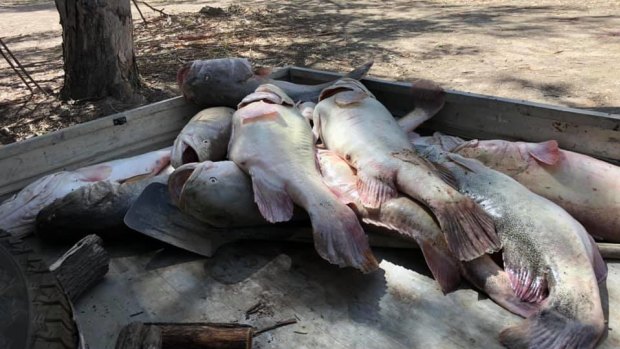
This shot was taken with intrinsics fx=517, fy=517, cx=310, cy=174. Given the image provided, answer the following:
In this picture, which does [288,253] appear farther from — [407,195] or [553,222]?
[553,222]

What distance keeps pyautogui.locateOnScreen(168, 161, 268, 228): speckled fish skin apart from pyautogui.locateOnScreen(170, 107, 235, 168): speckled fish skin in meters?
0.42

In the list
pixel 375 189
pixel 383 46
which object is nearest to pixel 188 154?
pixel 375 189

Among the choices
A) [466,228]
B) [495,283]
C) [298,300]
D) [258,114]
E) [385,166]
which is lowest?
[298,300]

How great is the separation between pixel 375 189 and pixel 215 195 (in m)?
0.80

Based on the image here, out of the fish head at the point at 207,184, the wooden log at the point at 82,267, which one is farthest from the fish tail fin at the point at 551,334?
the wooden log at the point at 82,267

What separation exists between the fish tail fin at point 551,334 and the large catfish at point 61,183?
2.28 metres

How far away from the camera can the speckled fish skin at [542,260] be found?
1936 millimetres

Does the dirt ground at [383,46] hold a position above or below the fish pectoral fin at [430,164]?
below

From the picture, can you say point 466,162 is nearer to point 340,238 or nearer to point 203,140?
point 340,238

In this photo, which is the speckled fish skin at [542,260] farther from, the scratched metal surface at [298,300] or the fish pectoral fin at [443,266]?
the fish pectoral fin at [443,266]

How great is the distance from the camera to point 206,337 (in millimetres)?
1965

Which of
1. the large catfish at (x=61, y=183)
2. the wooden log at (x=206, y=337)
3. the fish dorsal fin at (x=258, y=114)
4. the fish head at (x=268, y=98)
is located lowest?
the wooden log at (x=206, y=337)

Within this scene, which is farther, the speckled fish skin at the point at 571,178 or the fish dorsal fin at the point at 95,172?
the fish dorsal fin at the point at 95,172

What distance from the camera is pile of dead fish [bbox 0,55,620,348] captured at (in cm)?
220
